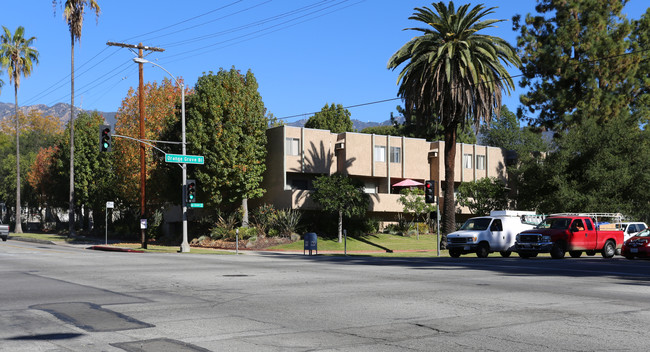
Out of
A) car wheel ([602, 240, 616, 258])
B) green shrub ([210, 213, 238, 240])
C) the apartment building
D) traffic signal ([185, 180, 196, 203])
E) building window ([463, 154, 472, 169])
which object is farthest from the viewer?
building window ([463, 154, 472, 169])

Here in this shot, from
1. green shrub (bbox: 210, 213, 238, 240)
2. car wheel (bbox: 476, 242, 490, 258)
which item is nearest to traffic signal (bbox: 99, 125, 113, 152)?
green shrub (bbox: 210, 213, 238, 240)

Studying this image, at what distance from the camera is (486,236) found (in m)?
29.9

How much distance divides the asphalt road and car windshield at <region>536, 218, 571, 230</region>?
36.5 ft

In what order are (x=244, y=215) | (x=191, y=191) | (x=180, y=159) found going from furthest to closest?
(x=244, y=215) < (x=180, y=159) < (x=191, y=191)

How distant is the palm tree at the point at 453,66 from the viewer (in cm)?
3662

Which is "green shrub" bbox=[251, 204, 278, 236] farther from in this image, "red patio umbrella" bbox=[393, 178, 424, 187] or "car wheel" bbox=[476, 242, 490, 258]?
"car wheel" bbox=[476, 242, 490, 258]

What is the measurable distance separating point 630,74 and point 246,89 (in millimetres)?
31556

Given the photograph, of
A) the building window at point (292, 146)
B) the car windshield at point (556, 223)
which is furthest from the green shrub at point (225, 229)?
the car windshield at point (556, 223)

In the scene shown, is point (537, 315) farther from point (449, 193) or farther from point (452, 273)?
point (449, 193)

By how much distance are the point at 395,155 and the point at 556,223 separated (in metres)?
23.2

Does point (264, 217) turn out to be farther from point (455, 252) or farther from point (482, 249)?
point (482, 249)

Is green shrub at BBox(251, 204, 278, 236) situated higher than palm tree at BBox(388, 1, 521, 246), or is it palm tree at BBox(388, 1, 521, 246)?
palm tree at BBox(388, 1, 521, 246)

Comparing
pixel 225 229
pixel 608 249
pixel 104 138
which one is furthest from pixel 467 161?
pixel 104 138

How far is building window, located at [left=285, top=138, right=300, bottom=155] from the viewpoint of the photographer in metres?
46.7
